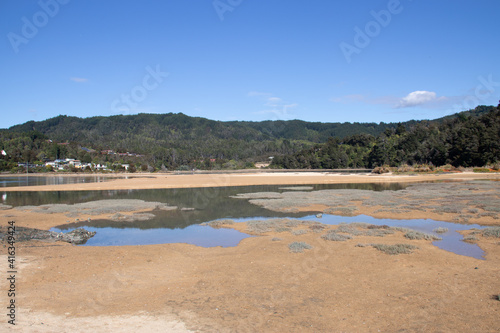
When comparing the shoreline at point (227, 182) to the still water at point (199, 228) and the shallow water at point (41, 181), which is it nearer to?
the shallow water at point (41, 181)

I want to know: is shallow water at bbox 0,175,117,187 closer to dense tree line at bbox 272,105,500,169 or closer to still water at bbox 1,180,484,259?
still water at bbox 1,180,484,259

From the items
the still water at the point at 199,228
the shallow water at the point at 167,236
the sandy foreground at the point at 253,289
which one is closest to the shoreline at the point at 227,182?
the still water at the point at 199,228

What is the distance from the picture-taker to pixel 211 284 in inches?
372

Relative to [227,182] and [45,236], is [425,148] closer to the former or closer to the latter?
[227,182]

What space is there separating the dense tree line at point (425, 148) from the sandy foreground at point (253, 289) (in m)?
62.3

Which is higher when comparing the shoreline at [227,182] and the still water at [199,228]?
the shoreline at [227,182]

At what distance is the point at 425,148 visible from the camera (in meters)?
83.0

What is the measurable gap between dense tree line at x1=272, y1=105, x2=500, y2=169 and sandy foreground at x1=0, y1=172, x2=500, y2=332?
2453 inches

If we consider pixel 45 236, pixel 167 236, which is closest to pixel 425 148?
pixel 167 236

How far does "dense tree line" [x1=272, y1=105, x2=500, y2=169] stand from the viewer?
65.5 m

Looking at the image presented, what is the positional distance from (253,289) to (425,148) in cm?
8616

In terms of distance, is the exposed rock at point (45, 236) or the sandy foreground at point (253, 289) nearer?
the sandy foreground at point (253, 289)

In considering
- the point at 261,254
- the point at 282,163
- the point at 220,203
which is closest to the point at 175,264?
the point at 261,254

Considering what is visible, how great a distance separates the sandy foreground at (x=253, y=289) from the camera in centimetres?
689
